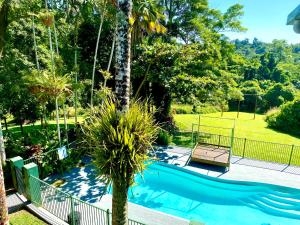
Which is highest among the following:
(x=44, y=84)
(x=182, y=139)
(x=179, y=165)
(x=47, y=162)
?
(x=44, y=84)

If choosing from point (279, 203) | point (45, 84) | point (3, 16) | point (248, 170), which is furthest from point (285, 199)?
point (3, 16)

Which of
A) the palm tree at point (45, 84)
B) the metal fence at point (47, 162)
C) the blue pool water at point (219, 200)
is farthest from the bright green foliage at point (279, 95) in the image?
the metal fence at point (47, 162)

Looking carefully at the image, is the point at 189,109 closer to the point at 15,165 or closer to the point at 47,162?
the point at 47,162

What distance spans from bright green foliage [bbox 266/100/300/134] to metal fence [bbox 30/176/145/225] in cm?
2036

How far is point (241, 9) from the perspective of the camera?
65.0ft

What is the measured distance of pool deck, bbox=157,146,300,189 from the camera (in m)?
11.9

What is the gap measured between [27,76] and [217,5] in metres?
16.3

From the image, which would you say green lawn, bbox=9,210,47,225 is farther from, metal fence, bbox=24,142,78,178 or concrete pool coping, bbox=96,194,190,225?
metal fence, bbox=24,142,78,178

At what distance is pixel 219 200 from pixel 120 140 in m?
8.01

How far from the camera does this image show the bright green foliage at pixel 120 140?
5.27m

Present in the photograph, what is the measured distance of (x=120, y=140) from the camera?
524 centimetres

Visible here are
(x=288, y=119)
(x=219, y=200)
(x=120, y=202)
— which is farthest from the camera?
(x=288, y=119)

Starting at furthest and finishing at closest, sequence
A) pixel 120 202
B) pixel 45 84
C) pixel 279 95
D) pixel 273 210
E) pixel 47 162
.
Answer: pixel 279 95
pixel 47 162
pixel 45 84
pixel 273 210
pixel 120 202

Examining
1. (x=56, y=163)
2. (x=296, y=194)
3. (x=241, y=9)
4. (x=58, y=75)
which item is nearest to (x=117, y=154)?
(x=56, y=163)
